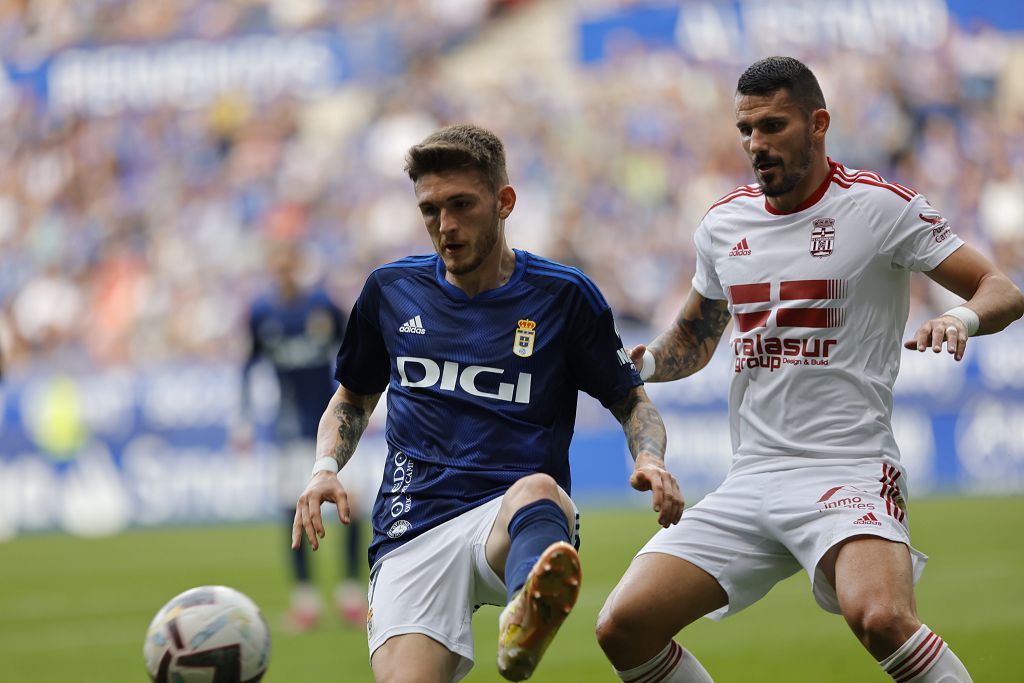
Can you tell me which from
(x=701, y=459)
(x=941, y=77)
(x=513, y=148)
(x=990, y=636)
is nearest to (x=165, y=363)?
(x=513, y=148)

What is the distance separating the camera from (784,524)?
5.01 m

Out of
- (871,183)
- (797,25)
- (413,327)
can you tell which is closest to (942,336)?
(871,183)

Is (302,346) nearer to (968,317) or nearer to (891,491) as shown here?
(891,491)

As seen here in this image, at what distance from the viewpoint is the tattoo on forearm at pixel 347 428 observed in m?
5.14

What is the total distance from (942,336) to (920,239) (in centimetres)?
63

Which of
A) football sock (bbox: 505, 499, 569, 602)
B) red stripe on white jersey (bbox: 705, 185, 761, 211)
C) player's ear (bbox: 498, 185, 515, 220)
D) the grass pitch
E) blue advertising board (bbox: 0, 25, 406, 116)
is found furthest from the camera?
blue advertising board (bbox: 0, 25, 406, 116)

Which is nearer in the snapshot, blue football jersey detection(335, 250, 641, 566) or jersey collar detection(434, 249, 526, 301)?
blue football jersey detection(335, 250, 641, 566)

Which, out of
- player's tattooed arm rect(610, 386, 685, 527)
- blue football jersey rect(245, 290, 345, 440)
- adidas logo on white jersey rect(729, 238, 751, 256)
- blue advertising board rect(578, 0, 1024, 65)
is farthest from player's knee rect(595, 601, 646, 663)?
blue advertising board rect(578, 0, 1024, 65)

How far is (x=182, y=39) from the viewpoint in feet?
81.4

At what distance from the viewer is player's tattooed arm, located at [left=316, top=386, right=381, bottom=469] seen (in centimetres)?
513

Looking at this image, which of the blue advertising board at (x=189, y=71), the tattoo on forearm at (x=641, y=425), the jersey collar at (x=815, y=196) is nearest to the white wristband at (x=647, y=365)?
the tattoo on forearm at (x=641, y=425)

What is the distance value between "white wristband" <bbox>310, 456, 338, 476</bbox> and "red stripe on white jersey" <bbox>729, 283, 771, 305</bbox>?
1578mm

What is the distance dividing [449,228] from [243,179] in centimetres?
1873

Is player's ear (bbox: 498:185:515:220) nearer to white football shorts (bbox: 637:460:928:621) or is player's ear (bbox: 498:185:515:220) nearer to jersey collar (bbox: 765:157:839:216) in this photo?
jersey collar (bbox: 765:157:839:216)
